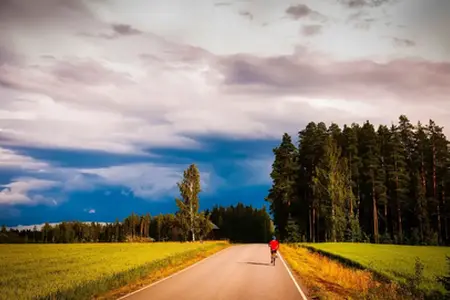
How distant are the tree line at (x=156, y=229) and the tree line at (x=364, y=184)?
21299mm

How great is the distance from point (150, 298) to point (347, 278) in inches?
420

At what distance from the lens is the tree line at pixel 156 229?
11356 cm

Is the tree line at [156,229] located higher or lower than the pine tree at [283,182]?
lower

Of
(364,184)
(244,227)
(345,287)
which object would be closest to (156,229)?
(244,227)

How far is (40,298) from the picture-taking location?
13.6 m

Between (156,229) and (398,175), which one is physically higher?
(398,175)

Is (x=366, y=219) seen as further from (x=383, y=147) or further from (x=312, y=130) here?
(x=312, y=130)

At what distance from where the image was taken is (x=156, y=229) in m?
171

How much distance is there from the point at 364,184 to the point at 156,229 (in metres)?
112

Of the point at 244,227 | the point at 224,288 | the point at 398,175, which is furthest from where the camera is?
the point at 244,227

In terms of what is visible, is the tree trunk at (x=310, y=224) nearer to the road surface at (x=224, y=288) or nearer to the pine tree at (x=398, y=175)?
the pine tree at (x=398, y=175)

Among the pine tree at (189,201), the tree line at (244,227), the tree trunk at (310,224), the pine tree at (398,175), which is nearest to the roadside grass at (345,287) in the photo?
the pine tree at (398,175)

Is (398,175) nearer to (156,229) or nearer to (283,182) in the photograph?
(283,182)

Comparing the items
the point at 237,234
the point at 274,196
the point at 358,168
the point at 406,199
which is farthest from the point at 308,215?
the point at 237,234
